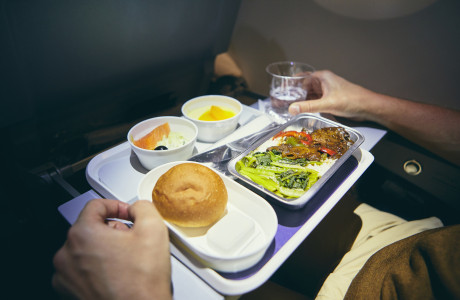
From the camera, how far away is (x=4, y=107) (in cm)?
107

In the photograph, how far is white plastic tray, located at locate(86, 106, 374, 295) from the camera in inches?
30.6

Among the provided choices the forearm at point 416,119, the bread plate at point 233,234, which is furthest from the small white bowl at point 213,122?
the forearm at point 416,119

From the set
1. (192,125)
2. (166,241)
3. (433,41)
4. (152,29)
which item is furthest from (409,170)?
(152,29)

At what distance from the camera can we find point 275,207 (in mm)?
1004

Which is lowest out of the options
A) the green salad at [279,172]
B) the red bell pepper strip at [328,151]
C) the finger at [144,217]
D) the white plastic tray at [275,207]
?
the white plastic tray at [275,207]

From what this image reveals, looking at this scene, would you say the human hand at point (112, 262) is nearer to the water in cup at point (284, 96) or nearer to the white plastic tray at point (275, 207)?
the white plastic tray at point (275, 207)

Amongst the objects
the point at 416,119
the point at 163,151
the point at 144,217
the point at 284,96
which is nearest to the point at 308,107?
the point at 284,96

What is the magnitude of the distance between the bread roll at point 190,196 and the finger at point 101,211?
11 cm

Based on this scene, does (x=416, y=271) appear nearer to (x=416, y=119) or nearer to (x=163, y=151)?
(x=163, y=151)

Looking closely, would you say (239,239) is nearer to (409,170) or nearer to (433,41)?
(409,170)

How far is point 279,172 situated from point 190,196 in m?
0.40

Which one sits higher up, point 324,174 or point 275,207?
point 324,174

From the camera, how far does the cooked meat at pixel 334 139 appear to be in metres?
1.20

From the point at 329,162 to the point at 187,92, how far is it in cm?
144
